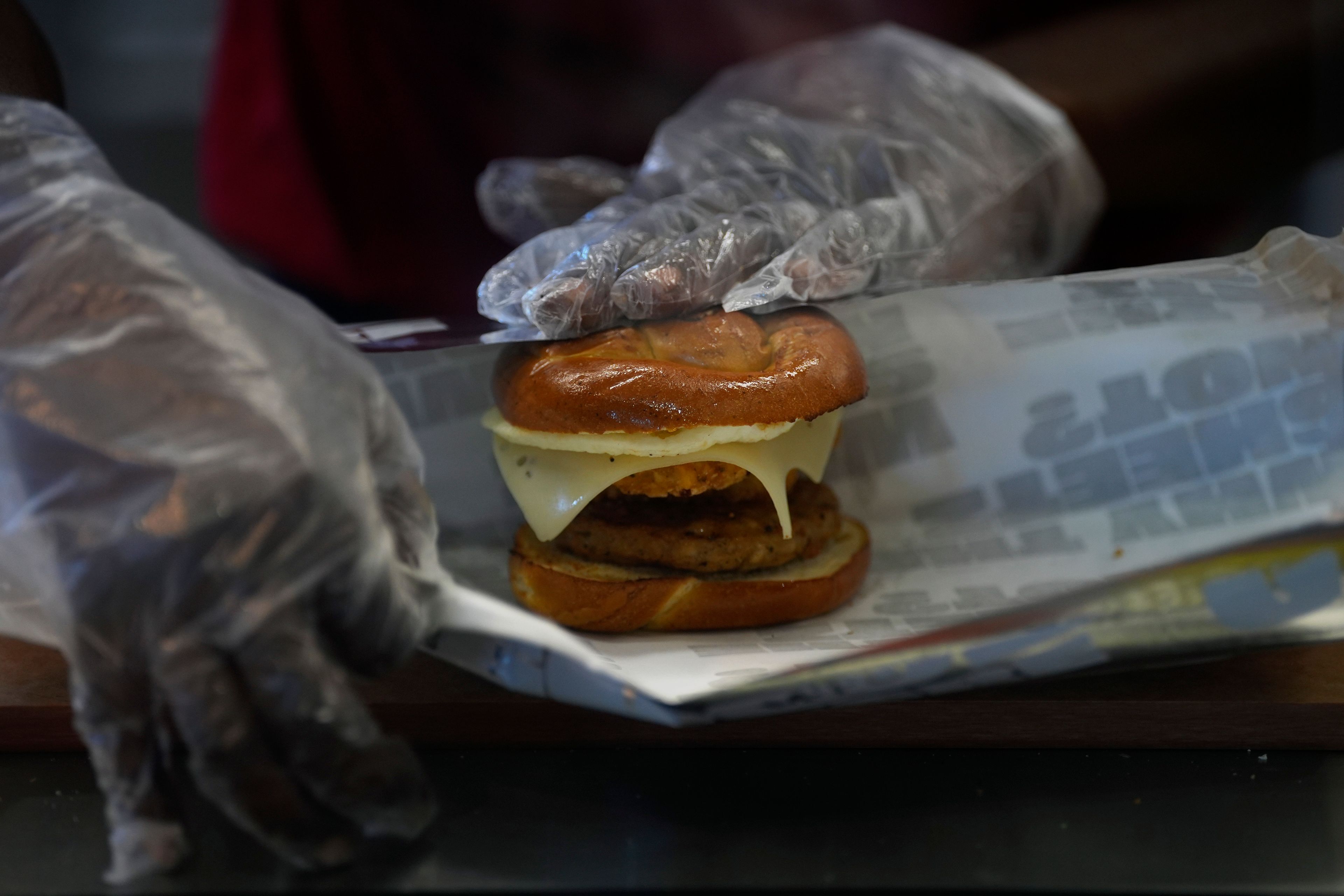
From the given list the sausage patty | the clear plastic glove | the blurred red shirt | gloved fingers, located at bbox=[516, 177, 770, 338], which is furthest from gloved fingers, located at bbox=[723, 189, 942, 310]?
the blurred red shirt

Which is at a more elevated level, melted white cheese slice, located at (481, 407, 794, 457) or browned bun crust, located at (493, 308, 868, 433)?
browned bun crust, located at (493, 308, 868, 433)

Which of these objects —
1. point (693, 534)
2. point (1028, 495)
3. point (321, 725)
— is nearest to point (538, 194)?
point (693, 534)

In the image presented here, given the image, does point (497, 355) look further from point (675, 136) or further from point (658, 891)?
point (658, 891)

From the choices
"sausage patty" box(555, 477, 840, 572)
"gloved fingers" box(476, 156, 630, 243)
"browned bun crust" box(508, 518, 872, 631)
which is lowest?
"browned bun crust" box(508, 518, 872, 631)

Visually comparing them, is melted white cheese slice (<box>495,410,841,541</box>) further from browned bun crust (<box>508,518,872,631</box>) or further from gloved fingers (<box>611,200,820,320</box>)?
gloved fingers (<box>611,200,820,320</box>)

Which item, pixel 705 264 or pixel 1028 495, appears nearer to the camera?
pixel 705 264

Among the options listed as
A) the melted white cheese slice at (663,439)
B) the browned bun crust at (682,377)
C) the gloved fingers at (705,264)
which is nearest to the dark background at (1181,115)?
the gloved fingers at (705,264)

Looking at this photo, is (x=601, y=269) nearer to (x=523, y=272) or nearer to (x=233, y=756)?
(x=523, y=272)
